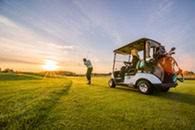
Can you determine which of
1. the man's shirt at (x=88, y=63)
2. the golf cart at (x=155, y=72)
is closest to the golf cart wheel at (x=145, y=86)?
the golf cart at (x=155, y=72)

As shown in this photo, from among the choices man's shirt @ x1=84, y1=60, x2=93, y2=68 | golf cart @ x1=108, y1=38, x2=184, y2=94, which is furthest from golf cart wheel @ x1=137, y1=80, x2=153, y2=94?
man's shirt @ x1=84, y1=60, x2=93, y2=68

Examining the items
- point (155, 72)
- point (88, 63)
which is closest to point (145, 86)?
point (155, 72)

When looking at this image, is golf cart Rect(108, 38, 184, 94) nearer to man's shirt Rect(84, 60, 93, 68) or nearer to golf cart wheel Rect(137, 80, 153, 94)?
golf cart wheel Rect(137, 80, 153, 94)

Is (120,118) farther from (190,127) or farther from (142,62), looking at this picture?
(142,62)

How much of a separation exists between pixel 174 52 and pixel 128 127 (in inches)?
156

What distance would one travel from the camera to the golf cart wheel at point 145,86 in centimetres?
333

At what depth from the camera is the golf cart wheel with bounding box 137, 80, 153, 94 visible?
333 centimetres

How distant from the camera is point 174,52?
3463mm

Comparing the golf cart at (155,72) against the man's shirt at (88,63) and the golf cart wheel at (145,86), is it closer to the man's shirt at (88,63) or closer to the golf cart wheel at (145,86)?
the golf cart wheel at (145,86)

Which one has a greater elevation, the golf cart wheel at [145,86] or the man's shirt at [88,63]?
the man's shirt at [88,63]

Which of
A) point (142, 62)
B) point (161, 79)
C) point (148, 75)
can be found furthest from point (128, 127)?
point (142, 62)

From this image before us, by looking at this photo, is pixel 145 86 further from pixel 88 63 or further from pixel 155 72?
pixel 88 63

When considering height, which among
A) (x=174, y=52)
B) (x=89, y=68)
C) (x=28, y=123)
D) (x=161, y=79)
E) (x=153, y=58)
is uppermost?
(x=174, y=52)

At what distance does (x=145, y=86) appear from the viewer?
3.50 m
